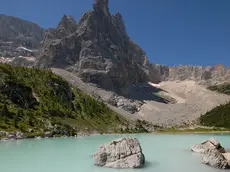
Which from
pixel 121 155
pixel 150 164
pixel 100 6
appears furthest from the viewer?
pixel 100 6

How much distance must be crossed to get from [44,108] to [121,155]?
52.5m

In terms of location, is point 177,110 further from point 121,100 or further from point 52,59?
point 52,59

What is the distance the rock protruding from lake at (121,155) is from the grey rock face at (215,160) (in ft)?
17.0

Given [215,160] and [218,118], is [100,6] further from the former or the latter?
[215,160]

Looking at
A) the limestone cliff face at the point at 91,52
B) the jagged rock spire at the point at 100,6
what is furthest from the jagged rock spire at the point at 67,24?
the jagged rock spire at the point at 100,6

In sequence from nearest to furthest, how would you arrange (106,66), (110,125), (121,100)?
(110,125) → (121,100) → (106,66)

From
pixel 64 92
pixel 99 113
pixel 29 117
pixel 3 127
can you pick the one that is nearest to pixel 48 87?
pixel 64 92

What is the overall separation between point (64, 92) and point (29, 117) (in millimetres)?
32412

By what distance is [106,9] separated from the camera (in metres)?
200

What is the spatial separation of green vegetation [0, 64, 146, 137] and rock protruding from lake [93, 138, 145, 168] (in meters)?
30.9

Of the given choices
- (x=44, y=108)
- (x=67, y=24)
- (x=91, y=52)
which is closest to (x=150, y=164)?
(x=44, y=108)

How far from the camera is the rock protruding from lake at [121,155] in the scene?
61.4 feet

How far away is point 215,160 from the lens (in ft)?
61.4

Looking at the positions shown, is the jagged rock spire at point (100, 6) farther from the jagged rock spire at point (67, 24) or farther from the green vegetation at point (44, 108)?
the green vegetation at point (44, 108)
